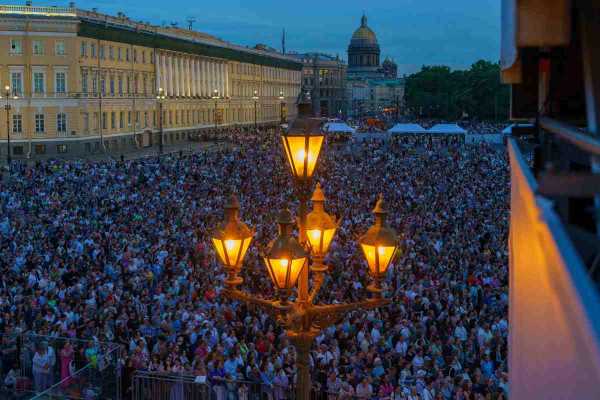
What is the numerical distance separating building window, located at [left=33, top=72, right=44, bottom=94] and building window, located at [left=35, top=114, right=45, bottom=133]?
69.8 inches

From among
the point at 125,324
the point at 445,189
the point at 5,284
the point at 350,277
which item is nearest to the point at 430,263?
the point at 350,277

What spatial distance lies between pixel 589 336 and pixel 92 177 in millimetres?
31732

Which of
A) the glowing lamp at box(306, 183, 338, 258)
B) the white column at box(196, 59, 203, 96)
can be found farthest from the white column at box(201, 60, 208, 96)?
the glowing lamp at box(306, 183, 338, 258)

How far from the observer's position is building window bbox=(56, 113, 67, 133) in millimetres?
56062

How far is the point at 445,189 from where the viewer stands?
2942 centimetres

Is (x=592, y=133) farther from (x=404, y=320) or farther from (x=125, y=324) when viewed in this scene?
→ (x=125, y=324)

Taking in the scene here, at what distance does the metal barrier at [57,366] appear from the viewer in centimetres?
1148

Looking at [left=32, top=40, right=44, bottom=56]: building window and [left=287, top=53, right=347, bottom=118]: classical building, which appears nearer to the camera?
[left=32, top=40, right=44, bottom=56]: building window

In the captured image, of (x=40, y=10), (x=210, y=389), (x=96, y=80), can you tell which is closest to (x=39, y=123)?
(x=96, y=80)

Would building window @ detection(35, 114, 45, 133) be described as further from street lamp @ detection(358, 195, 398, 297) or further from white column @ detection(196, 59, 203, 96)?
street lamp @ detection(358, 195, 398, 297)

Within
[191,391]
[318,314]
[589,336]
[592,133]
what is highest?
[592,133]

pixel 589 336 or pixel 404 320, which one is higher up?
pixel 589 336

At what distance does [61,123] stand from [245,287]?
43.7 metres

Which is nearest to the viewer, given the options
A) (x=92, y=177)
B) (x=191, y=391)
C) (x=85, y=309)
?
(x=191, y=391)
